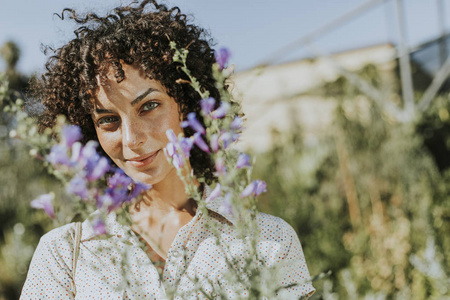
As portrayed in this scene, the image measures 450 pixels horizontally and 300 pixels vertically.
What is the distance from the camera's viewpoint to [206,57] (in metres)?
1.69

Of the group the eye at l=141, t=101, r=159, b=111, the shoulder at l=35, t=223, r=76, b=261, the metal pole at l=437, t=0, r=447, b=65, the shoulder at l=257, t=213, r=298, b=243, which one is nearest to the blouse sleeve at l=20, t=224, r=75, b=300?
the shoulder at l=35, t=223, r=76, b=261

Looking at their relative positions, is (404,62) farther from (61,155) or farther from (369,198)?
(61,155)


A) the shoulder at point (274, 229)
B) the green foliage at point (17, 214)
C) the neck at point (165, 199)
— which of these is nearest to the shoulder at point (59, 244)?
the neck at point (165, 199)

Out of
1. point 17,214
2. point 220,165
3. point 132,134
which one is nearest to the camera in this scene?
point 220,165

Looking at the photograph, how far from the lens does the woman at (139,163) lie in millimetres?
1338

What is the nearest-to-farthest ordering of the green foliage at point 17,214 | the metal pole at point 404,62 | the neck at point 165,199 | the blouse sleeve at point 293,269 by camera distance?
the blouse sleeve at point 293,269 → the neck at point 165,199 → the green foliage at point 17,214 → the metal pole at point 404,62

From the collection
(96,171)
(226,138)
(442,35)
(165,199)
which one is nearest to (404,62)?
(442,35)

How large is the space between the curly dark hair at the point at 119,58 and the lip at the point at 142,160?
8.5 inches

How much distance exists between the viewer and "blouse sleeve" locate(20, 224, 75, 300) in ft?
4.43

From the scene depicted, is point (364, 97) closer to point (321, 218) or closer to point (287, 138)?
point (287, 138)

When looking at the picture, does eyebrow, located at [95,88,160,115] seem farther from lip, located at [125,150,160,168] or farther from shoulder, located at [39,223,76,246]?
shoulder, located at [39,223,76,246]

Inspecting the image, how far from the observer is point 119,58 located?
A: 145 cm

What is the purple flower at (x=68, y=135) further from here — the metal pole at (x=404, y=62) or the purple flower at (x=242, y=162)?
the metal pole at (x=404, y=62)

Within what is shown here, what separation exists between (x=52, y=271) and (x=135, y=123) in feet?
1.57
